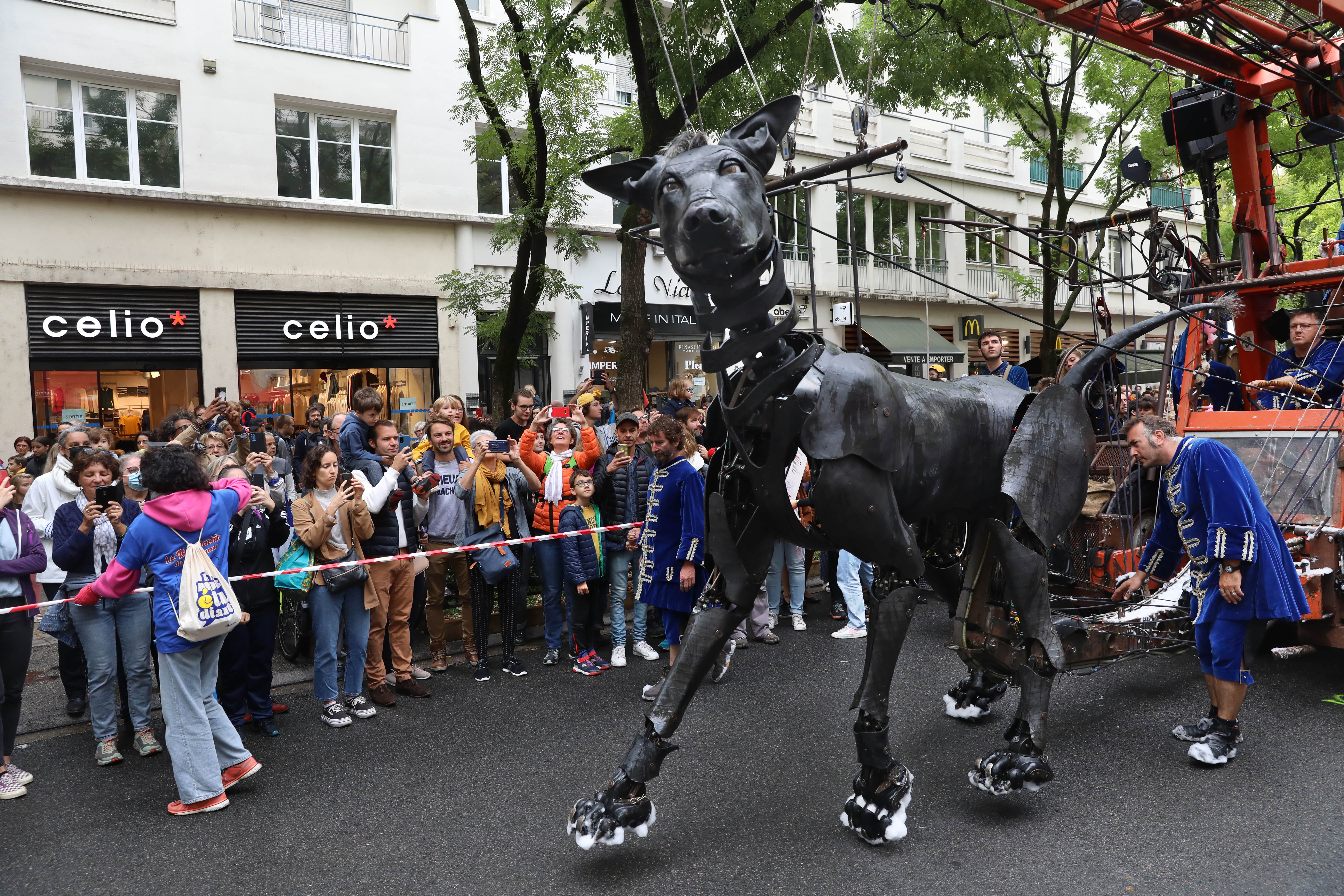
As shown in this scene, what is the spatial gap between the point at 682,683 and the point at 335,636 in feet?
10.1

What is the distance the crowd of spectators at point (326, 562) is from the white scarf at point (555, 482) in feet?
0.06

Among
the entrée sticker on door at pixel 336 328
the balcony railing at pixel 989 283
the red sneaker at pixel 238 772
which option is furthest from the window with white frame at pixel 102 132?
the balcony railing at pixel 989 283

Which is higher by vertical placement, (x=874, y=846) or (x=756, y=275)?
(x=756, y=275)

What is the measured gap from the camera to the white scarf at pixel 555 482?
7262mm

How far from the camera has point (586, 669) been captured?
696cm

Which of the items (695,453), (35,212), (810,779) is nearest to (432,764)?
(810,779)

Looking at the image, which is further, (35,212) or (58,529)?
(35,212)

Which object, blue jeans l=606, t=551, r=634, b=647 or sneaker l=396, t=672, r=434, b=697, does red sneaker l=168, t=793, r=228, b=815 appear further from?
blue jeans l=606, t=551, r=634, b=647

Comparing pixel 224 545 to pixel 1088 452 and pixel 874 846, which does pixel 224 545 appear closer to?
pixel 874 846

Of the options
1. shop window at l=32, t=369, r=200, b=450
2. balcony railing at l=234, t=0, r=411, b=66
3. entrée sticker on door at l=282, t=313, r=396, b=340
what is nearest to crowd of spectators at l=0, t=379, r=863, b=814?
shop window at l=32, t=369, r=200, b=450

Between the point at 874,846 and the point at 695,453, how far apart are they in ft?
11.7

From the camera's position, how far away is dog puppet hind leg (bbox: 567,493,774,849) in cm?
376

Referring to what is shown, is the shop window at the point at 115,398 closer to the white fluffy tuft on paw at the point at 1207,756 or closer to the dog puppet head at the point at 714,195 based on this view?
the dog puppet head at the point at 714,195

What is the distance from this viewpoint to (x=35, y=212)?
14445 mm
